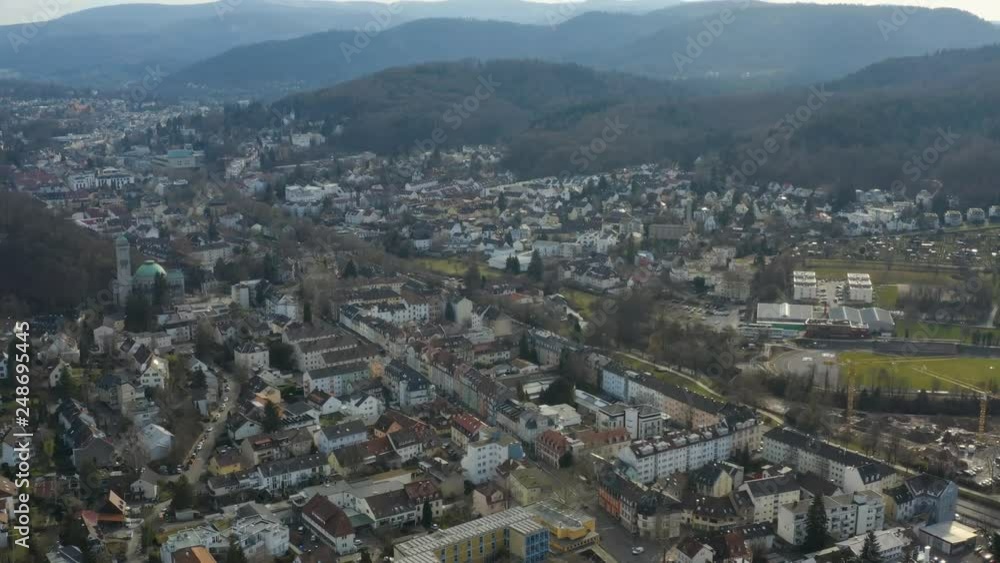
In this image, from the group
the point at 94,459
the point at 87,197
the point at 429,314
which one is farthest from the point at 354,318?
the point at 87,197

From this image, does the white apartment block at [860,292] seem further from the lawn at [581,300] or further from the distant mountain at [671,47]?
the distant mountain at [671,47]

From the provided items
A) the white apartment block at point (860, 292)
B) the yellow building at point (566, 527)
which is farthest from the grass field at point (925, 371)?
the yellow building at point (566, 527)

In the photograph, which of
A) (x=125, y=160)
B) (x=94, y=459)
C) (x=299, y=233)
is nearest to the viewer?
(x=94, y=459)

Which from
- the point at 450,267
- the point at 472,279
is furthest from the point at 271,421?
the point at 450,267

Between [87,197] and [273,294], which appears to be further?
[87,197]

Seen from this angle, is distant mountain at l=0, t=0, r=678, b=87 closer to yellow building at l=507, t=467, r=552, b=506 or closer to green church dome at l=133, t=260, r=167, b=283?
green church dome at l=133, t=260, r=167, b=283

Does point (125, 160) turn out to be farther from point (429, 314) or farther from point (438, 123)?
point (429, 314)
